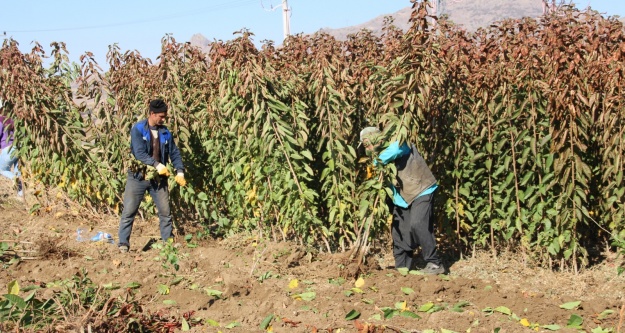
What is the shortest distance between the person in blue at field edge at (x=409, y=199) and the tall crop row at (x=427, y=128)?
0.61 feet

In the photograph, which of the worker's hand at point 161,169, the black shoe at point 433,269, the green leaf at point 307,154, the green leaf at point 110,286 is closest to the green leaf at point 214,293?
the green leaf at point 110,286

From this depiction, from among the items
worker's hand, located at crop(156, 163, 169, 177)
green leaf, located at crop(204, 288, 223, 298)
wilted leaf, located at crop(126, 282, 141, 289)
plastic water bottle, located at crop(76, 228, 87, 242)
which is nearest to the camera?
green leaf, located at crop(204, 288, 223, 298)

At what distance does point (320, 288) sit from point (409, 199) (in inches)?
48.5

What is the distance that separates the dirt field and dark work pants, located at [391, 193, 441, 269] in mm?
243

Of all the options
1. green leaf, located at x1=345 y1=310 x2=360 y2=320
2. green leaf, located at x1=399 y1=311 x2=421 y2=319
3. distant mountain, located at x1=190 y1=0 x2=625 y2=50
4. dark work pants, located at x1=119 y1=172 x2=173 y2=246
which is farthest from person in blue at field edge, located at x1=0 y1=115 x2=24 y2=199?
distant mountain, located at x1=190 y1=0 x2=625 y2=50

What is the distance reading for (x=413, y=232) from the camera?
6574 mm

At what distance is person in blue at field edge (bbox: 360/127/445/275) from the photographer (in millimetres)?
6230

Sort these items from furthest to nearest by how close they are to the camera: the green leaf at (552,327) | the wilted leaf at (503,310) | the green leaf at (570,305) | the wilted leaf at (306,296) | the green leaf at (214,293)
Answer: the green leaf at (214,293) → the wilted leaf at (306,296) → the green leaf at (570,305) → the wilted leaf at (503,310) → the green leaf at (552,327)

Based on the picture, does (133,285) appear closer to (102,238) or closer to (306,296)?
(306,296)

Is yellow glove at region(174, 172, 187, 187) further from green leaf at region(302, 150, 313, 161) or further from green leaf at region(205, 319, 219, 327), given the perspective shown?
green leaf at region(205, 319, 219, 327)

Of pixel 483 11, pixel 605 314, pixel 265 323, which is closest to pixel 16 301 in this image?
pixel 265 323

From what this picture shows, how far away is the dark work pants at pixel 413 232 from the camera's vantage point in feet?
21.3

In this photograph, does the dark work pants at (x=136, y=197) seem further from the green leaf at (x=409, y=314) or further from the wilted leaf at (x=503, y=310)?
the wilted leaf at (x=503, y=310)

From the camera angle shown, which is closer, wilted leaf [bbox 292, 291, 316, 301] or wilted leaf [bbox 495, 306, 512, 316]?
wilted leaf [bbox 495, 306, 512, 316]
